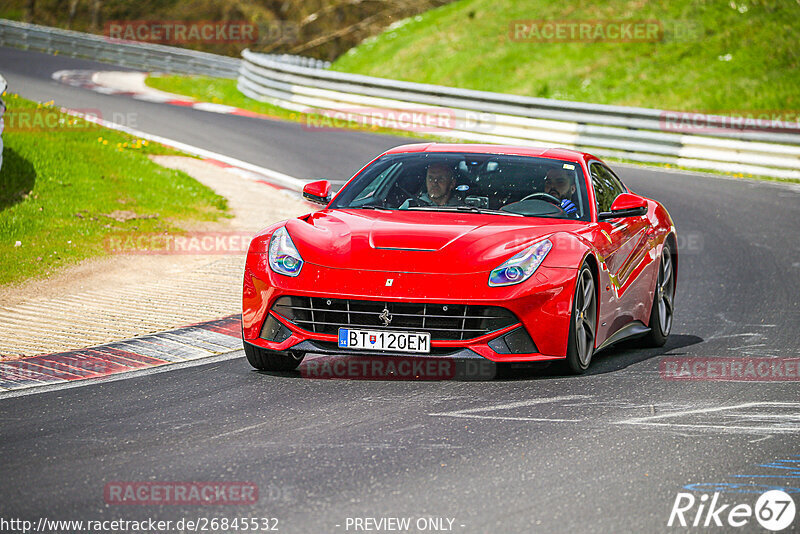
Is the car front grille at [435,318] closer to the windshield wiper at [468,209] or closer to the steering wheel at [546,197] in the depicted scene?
the windshield wiper at [468,209]

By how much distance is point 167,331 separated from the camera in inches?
350

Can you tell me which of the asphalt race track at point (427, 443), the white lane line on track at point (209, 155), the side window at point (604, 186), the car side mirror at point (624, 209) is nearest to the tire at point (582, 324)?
the asphalt race track at point (427, 443)

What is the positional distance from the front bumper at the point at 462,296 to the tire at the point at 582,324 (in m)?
0.10

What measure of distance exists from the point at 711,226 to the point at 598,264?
8.54 metres

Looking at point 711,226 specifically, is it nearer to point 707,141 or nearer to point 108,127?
point 707,141

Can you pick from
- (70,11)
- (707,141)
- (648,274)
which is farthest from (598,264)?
(70,11)

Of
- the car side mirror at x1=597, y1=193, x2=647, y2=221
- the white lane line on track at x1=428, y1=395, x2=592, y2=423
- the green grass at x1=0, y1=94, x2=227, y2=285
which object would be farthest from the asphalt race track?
the green grass at x1=0, y1=94, x2=227, y2=285

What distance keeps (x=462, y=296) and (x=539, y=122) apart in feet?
56.2

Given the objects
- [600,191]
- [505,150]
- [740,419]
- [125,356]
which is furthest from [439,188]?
[740,419]

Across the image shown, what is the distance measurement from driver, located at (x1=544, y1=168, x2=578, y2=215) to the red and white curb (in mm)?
2516

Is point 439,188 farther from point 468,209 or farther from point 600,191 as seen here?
point 600,191

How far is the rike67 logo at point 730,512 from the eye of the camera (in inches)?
183

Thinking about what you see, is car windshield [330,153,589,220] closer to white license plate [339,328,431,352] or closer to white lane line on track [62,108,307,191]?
white license plate [339,328,431,352]

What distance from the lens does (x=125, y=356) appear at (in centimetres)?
809
